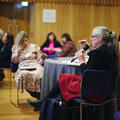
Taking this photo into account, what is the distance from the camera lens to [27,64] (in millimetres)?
4395

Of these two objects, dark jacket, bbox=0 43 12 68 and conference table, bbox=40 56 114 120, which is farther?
dark jacket, bbox=0 43 12 68

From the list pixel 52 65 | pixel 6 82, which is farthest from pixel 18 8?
pixel 52 65

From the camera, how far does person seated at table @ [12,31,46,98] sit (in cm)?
409

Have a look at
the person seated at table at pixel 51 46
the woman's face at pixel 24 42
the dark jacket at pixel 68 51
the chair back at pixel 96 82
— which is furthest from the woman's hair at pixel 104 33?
the person seated at table at pixel 51 46

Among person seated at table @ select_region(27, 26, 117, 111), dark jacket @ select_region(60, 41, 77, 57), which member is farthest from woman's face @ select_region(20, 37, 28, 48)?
dark jacket @ select_region(60, 41, 77, 57)

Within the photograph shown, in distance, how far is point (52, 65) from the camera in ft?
12.6

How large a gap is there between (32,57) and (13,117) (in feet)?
3.79

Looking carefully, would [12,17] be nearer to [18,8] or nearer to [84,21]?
[18,8]

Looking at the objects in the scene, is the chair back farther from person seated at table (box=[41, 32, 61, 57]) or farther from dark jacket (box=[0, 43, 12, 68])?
person seated at table (box=[41, 32, 61, 57])

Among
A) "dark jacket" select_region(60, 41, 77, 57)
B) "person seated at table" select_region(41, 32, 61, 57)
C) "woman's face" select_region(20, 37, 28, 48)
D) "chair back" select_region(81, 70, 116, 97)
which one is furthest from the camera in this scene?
"person seated at table" select_region(41, 32, 61, 57)

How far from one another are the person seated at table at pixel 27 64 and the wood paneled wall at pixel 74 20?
5220 mm

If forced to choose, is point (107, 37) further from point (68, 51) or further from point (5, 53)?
point (68, 51)

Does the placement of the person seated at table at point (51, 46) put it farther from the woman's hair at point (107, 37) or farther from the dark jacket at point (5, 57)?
the woman's hair at point (107, 37)

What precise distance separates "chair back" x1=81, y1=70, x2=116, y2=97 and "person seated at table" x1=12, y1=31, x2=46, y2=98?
4.85ft
